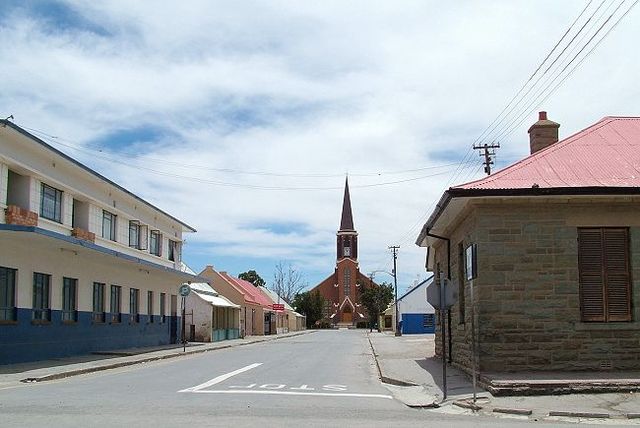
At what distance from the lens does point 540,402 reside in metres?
13.4

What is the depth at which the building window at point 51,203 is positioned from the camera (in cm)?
2600

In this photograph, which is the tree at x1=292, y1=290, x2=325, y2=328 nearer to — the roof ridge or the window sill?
the roof ridge

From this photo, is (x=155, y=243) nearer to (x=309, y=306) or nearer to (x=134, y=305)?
(x=134, y=305)

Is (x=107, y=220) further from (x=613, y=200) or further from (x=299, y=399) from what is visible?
(x=613, y=200)

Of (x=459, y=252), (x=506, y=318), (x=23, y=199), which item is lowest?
(x=506, y=318)

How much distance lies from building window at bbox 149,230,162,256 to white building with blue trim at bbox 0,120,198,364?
5.6 inches


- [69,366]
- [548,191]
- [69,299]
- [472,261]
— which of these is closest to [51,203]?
[69,299]

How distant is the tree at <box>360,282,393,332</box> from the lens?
120044mm

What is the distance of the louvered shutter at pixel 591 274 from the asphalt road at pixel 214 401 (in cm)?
479

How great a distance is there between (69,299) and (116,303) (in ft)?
18.7

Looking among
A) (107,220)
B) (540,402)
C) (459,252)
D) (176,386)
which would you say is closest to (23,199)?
(107,220)

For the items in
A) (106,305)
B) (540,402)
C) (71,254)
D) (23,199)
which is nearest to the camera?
(540,402)

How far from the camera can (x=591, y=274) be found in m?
16.6

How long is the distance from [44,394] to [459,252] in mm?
11181
